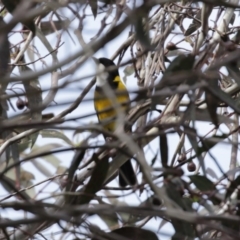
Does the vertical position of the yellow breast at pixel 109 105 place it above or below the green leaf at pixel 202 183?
above

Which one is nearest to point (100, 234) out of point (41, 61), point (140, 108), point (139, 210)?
point (139, 210)

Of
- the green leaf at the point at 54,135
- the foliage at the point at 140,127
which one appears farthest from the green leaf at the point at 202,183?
the green leaf at the point at 54,135

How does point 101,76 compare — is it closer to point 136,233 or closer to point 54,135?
point 54,135

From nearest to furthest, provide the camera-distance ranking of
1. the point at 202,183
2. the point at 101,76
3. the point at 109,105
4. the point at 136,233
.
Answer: the point at 202,183, the point at 136,233, the point at 101,76, the point at 109,105

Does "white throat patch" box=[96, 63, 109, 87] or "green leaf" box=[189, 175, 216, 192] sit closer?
"white throat patch" box=[96, 63, 109, 87]

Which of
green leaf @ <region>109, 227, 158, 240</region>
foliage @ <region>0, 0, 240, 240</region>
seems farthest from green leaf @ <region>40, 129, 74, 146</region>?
green leaf @ <region>109, 227, 158, 240</region>

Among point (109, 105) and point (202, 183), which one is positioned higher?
point (109, 105)

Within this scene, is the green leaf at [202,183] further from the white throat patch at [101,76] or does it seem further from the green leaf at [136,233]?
the white throat patch at [101,76]

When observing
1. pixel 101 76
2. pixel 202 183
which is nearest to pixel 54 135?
pixel 101 76

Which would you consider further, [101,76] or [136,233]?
[101,76]

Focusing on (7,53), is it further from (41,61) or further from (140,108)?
(41,61)

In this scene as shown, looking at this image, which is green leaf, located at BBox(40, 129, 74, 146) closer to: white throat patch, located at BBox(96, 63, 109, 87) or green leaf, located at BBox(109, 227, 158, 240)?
white throat patch, located at BBox(96, 63, 109, 87)

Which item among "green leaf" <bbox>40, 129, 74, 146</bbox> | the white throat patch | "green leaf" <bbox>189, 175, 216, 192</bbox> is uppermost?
"green leaf" <bbox>40, 129, 74, 146</bbox>

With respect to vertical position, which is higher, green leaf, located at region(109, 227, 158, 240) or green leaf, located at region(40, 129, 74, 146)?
green leaf, located at region(40, 129, 74, 146)
